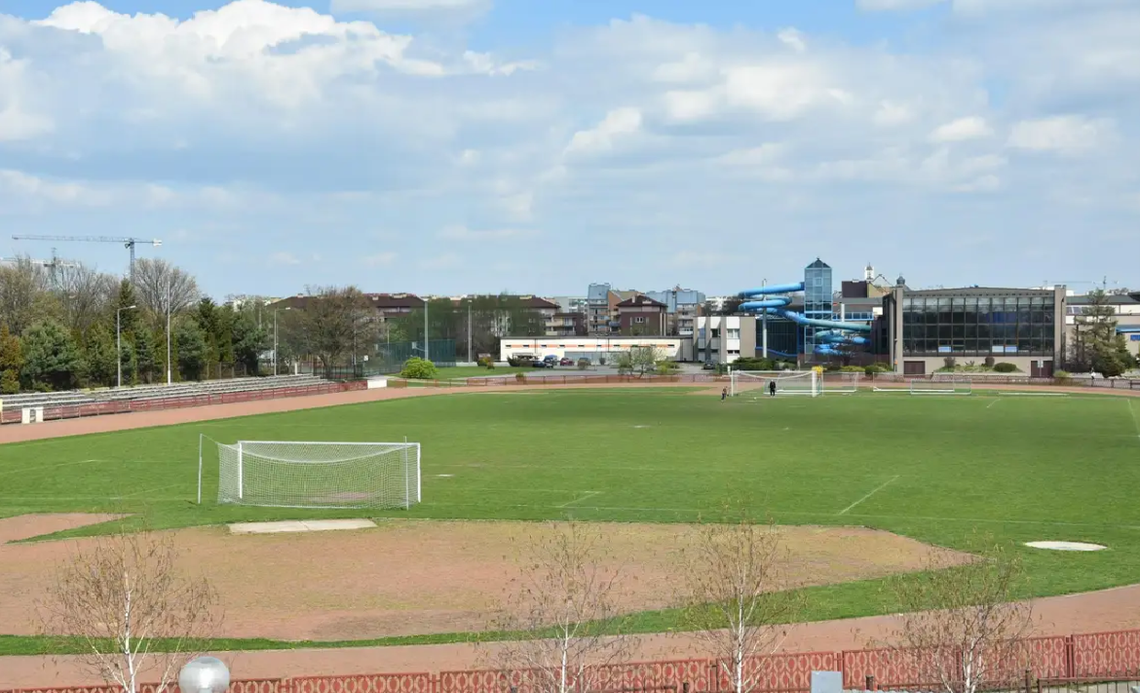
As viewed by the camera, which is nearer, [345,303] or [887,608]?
[887,608]

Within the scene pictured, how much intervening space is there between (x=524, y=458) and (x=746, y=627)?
3200 centimetres

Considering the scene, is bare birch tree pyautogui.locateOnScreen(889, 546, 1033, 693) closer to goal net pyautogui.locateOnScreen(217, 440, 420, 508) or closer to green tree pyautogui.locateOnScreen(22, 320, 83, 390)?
goal net pyautogui.locateOnScreen(217, 440, 420, 508)

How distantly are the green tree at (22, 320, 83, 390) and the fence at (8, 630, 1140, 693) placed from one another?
81.6 metres

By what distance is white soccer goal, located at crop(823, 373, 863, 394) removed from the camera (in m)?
103

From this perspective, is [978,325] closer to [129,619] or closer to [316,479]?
[316,479]

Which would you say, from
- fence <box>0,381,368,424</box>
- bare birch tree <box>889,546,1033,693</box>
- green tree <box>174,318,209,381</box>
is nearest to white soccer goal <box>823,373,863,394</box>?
fence <box>0,381,368,424</box>

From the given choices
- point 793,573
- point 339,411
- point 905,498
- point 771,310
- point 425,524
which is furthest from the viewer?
point 771,310

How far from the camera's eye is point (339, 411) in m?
79.6

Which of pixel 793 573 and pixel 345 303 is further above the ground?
pixel 345 303

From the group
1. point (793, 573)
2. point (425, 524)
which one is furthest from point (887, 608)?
point (425, 524)

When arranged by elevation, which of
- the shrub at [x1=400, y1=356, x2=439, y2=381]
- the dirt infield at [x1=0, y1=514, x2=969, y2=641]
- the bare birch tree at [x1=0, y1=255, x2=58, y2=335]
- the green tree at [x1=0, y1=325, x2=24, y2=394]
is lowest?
the dirt infield at [x1=0, y1=514, x2=969, y2=641]

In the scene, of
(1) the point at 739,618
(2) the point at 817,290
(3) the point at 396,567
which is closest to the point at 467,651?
(1) the point at 739,618

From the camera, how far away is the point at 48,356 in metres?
90.6

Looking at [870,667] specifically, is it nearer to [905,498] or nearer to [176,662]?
[176,662]
